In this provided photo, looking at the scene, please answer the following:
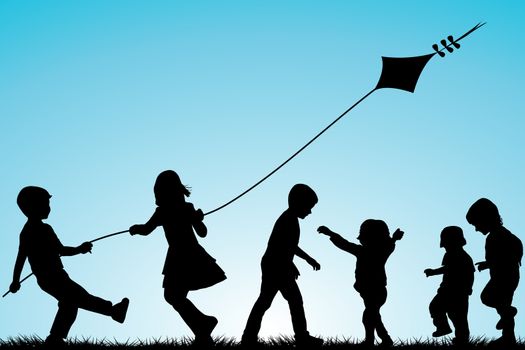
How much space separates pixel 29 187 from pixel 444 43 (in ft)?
18.6

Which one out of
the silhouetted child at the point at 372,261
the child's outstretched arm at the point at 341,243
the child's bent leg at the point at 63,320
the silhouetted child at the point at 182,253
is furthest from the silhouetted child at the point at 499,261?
the child's bent leg at the point at 63,320

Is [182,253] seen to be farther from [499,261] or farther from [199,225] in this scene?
[499,261]

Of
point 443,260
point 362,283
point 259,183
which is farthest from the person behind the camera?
point 443,260

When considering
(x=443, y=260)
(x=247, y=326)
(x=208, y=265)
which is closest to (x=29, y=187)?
(x=208, y=265)

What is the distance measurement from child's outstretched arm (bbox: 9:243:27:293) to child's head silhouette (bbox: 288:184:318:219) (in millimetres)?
3384

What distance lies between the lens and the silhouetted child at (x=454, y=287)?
9773 millimetres

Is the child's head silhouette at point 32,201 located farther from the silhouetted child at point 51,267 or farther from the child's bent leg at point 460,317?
the child's bent leg at point 460,317

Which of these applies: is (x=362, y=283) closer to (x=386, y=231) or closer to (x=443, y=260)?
(x=386, y=231)

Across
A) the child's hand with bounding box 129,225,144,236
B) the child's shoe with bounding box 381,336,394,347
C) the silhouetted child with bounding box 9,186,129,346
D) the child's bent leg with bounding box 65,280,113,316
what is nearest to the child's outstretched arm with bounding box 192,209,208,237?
the child's hand with bounding box 129,225,144,236

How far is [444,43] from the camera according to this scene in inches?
378

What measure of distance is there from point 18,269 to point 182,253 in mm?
2013

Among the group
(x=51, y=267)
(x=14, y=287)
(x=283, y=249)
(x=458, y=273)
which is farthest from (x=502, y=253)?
(x=14, y=287)

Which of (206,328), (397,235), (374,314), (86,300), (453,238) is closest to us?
(206,328)

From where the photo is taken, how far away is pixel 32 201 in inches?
359
